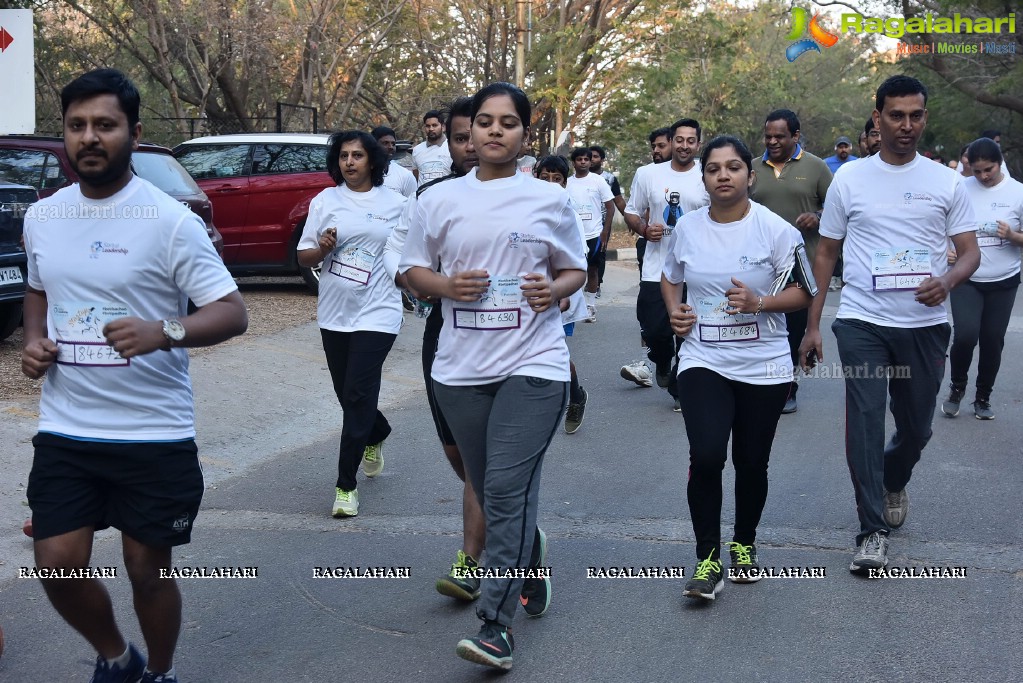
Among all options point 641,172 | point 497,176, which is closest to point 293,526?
point 497,176

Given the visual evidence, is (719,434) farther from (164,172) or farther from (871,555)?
(164,172)

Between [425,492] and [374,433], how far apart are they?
536 millimetres

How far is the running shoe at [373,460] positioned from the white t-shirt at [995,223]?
14.4ft

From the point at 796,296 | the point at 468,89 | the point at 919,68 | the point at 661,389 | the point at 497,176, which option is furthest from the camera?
the point at 919,68

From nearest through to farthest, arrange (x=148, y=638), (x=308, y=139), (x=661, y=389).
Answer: (x=148, y=638) → (x=661, y=389) → (x=308, y=139)

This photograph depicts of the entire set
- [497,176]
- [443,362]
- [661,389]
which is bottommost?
[661,389]

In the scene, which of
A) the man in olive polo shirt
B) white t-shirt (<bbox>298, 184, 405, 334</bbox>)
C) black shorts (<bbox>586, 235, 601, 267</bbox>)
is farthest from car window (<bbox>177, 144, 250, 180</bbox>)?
white t-shirt (<bbox>298, 184, 405, 334</bbox>)

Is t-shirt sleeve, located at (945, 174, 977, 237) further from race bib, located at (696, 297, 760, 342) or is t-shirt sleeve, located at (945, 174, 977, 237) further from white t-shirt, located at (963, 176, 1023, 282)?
white t-shirt, located at (963, 176, 1023, 282)

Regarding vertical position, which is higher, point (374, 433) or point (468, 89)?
point (468, 89)

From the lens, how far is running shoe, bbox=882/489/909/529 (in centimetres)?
591

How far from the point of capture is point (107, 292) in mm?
3561

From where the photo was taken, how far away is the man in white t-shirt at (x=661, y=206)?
896 centimetres

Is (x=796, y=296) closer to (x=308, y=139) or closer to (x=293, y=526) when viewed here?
(x=293, y=526)

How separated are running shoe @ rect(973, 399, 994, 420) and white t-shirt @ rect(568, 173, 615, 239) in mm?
4789
